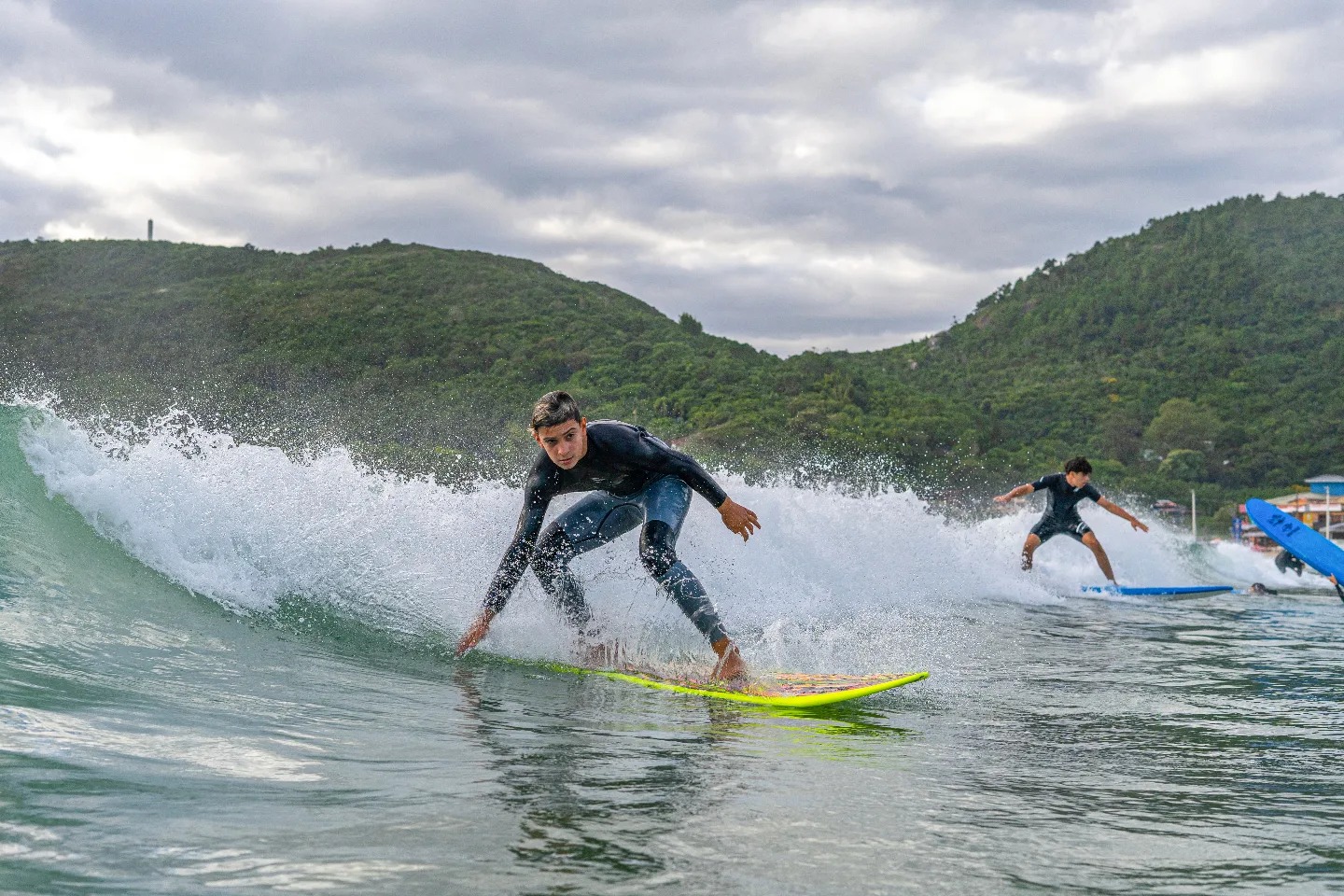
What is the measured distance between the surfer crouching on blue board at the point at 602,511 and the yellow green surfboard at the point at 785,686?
0.39 feet

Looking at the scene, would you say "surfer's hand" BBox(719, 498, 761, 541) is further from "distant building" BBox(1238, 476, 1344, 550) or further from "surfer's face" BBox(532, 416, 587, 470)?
"distant building" BBox(1238, 476, 1344, 550)

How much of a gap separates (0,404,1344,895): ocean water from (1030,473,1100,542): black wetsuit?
3.68 metres

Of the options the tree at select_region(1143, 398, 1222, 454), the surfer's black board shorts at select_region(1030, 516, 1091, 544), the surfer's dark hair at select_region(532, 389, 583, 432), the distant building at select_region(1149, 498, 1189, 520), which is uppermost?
the tree at select_region(1143, 398, 1222, 454)

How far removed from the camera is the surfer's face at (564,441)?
5.28 m

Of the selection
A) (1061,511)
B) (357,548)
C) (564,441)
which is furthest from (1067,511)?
(564,441)

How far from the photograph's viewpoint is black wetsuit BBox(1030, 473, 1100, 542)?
13781 millimetres

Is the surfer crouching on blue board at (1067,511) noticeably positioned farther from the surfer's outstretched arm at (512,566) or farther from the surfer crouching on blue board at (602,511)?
the surfer's outstretched arm at (512,566)

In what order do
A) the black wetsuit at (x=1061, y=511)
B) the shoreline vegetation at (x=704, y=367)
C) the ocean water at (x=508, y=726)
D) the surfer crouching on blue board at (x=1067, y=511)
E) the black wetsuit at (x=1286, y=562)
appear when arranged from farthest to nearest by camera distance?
the shoreline vegetation at (x=704, y=367), the black wetsuit at (x=1286, y=562), the black wetsuit at (x=1061, y=511), the surfer crouching on blue board at (x=1067, y=511), the ocean water at (x=508, y=726)

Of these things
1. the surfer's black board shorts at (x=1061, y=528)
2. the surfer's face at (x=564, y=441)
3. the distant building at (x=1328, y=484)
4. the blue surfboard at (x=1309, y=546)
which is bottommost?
the blue surfboard at (x=1309, y=546)

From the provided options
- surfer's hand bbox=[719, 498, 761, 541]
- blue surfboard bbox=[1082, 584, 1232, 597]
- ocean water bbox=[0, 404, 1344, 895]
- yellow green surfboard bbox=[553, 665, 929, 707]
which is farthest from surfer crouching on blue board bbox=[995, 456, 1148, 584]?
surfer's hand bbox=[719, 498, 761, 541]

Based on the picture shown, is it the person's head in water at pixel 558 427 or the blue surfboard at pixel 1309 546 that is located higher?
the person's head in water at pixel 558 427

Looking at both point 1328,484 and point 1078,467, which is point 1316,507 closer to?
point 1328,484

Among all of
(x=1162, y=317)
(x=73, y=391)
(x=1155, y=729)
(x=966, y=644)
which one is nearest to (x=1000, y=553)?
(x=966, y=644)

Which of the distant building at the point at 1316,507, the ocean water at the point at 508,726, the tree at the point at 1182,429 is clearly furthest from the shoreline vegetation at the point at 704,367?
the ocean water at the point at 508,726
